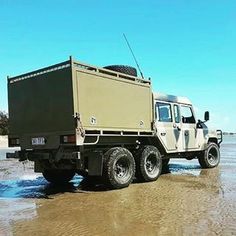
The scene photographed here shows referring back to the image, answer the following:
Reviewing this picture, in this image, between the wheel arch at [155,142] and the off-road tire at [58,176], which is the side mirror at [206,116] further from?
the off-road tire at [58,176]

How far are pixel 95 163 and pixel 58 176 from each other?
2.21 metres

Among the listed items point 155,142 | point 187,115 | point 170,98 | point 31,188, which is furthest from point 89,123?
point 187,115

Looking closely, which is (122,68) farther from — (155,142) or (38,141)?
(38,141)

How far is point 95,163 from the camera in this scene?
9500 mm

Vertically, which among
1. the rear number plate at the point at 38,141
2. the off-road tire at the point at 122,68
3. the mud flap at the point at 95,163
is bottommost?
the mud flap at the point at 95,163

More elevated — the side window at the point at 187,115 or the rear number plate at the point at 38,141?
the side window at the point at 187,115

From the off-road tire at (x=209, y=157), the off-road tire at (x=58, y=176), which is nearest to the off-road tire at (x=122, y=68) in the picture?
the off-road tire at (x=58, y=176)

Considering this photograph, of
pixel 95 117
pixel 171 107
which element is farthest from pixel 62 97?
pixel 171 107

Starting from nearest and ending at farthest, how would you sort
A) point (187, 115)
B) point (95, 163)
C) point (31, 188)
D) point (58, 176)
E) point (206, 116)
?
point (95, 163) → point (31, 188) → point (58, 176) → point (187, 115) → point (206, 116)

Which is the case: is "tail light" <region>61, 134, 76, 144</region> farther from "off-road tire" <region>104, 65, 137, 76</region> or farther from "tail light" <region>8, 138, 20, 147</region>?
"off-road tire" <region>104, 65, 137, 76</region>

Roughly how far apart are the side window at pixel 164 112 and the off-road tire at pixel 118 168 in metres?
2.20

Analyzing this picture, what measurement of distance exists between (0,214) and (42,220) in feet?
3.48

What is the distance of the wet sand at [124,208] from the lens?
19.1ft

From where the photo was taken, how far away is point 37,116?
9875 mm
